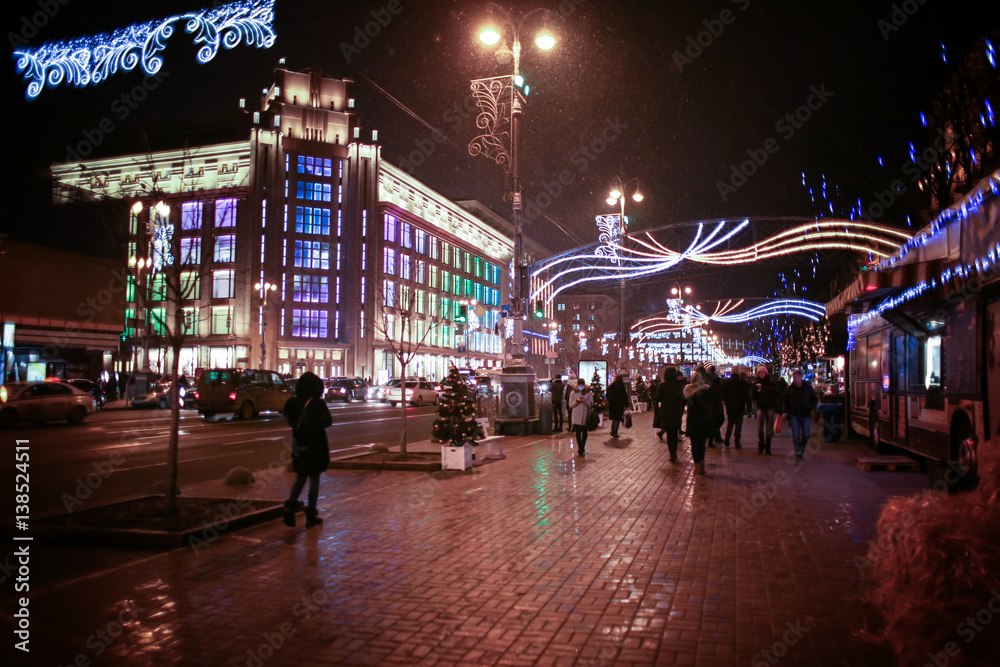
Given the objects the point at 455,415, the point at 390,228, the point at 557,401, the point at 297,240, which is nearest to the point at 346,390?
the point at 297,240

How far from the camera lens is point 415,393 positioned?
42.2m

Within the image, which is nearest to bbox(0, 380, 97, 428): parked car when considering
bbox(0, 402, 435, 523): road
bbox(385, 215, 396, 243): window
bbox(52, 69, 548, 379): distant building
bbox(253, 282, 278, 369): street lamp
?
bbox(0, 402, 435, 523): road

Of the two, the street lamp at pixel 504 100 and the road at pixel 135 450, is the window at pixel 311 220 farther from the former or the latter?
the street lamp at pixel 504 100

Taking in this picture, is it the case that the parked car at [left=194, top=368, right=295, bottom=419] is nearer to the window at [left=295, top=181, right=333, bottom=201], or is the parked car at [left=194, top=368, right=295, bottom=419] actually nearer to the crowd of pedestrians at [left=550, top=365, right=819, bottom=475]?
the crowd of pedestrians at [left=550, top=365, right=819, bottom=475]

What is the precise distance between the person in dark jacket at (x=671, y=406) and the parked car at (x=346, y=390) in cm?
3621

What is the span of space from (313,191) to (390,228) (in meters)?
8.23

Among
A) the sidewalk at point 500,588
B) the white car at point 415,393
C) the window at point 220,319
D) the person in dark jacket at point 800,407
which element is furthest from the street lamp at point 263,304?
the sidewalk at point 500,588

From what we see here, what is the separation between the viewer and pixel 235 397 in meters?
26.6

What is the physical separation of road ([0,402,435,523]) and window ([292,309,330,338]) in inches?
1412

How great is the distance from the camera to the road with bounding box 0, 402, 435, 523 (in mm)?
11109

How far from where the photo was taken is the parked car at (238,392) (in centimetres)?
2647

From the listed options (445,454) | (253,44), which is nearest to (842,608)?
(445,454)

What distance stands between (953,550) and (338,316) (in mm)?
64807

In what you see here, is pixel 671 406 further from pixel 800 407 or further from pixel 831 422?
pixel 831 422
